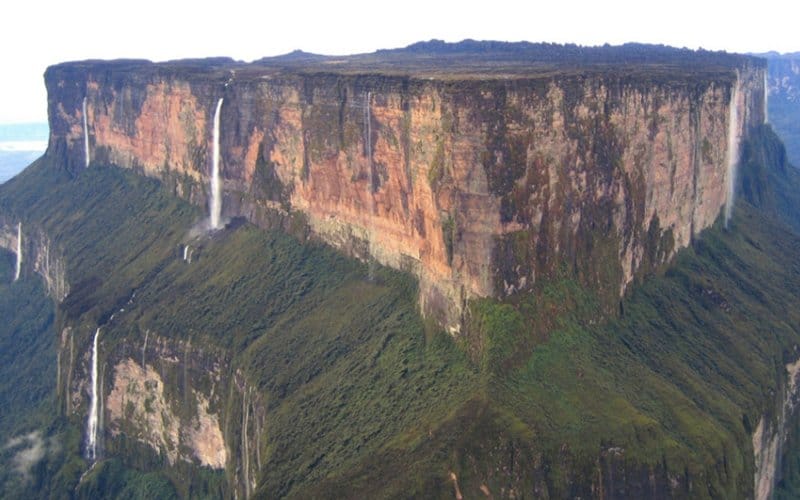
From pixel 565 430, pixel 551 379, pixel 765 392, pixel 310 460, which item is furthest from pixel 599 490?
pixel 765 392

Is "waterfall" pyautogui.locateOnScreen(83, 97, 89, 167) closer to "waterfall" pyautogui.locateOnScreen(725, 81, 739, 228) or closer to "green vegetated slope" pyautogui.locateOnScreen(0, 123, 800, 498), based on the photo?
"green vegetated slope" pyautogui.locateOnScreen(0, 123, 800, 498)

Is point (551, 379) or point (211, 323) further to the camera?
point (211, 323)

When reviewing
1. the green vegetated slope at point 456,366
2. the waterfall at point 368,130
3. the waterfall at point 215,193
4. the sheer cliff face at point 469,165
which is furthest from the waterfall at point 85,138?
the waterfall at point 368,130

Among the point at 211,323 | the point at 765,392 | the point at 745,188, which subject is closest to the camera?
the point at 765,392

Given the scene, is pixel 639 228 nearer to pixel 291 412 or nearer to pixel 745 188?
pixel 291 412

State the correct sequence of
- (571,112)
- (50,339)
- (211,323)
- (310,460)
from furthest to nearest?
1. (50,339)
2. (211,323)
3. (571,112)
4. (310,460)

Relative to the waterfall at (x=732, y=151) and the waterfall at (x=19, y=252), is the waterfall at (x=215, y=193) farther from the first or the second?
the waterfall at (x=732, y=151)

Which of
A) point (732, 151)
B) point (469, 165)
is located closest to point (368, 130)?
point (469, 165)
